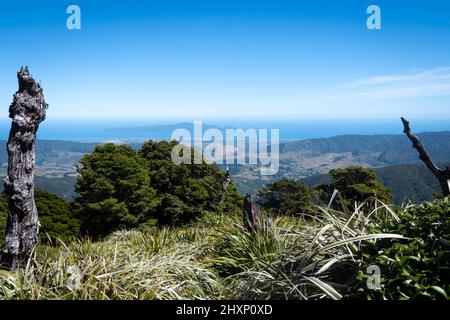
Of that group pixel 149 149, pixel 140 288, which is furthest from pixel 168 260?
pixel 149 149

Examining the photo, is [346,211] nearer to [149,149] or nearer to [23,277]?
[23,277]

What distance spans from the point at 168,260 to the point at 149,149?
2881 cm

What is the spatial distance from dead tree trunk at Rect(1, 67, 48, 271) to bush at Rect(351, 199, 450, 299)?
156 inches

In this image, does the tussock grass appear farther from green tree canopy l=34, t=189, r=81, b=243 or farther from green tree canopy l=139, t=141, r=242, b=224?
green tree canopy l=34, t=189, r=81, b=243

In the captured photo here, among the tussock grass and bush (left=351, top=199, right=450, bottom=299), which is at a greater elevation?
bush (left=351, top=199, right=450, bottom=299)

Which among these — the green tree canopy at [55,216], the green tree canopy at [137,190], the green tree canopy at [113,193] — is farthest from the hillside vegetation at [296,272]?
the green tree canopy at [55,216]

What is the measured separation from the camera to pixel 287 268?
4.04 meters

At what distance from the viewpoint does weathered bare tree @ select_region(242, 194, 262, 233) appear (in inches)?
219

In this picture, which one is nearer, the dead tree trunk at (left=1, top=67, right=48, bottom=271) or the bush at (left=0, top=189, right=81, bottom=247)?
the dead tree trunk at (left=1, top=67, right=48, bottom=271)

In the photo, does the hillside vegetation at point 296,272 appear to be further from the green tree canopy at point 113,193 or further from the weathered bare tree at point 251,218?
the green tree canopy at point 113,193

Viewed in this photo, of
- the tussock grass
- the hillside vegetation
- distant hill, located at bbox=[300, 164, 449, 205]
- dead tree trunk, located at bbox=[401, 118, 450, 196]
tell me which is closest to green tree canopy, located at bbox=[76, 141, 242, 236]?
dead tree trunk, located at bbox=[401, 118, 450, 196]

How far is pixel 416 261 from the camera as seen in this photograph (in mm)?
3082

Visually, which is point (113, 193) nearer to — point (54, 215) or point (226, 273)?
point (54, 215)

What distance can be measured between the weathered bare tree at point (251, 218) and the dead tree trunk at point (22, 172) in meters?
2.98
